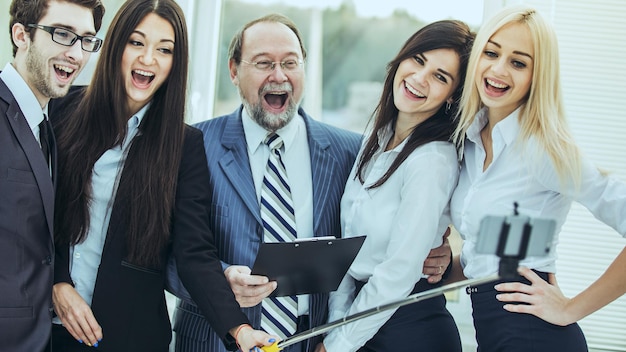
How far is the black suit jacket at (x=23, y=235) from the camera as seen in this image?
1857 mm

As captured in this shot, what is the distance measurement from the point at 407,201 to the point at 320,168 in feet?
1.22

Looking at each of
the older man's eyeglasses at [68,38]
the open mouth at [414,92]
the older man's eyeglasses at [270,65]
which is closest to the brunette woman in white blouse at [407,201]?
the open mouth at [414,92]

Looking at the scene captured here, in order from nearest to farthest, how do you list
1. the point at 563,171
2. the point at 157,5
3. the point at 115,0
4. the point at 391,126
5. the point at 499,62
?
the point at 563,171 → the point at 499,62 → the point at 157,5 → the point at 391,126 → the point at 115,0

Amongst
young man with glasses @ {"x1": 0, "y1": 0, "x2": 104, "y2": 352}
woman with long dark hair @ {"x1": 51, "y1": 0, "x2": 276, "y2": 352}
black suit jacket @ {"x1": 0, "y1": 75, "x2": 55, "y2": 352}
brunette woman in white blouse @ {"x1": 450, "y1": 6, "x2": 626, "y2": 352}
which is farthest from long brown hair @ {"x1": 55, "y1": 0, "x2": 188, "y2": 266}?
brunette woman in white blouse @ {"x1": 450, "y1": 6, "x2": 626, "y2": 352}

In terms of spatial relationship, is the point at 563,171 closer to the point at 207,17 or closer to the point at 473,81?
the point at 473,81

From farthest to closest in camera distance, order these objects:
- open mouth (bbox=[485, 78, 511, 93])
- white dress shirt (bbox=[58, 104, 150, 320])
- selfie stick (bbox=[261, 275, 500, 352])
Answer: white dress shirt (bbox=[58, 104, 150, 320]), open mouth (bbox=[485, 78, 511, 93]), selfie stick (bbox=[261, 275, 500, 352])

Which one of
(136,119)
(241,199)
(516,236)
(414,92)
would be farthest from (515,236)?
(136,119)

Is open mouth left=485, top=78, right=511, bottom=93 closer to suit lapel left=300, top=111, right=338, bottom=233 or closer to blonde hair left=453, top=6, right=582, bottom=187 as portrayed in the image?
blonde hair left=453, top=6, right=582, bottom=187

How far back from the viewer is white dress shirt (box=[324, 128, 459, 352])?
7.08 ft

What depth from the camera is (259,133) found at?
2.46 meters

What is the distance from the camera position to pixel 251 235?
2.32 m

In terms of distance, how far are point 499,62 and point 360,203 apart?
1.94 ft

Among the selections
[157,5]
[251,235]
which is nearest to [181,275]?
[251,235]

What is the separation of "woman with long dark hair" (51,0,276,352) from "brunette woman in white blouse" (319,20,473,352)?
1.28ft
